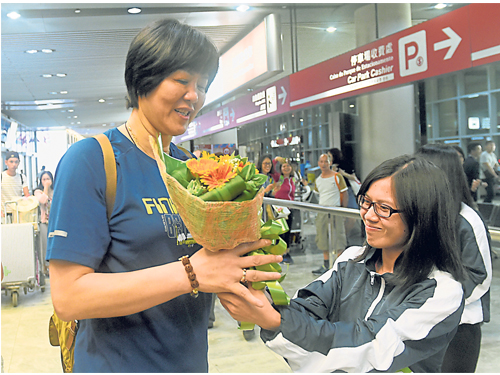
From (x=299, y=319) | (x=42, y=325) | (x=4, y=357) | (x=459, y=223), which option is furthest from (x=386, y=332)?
(x=42, y=325)

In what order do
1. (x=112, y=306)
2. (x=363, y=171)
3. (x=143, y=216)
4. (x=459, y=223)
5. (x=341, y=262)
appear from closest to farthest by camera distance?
(x=112, y=306), (x=143, y=216), (x=341, y=262), (x=459, y=223), (x=363, y=171)

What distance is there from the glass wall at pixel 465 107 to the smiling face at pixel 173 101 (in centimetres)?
386

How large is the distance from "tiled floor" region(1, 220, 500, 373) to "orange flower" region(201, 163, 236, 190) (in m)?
2.22

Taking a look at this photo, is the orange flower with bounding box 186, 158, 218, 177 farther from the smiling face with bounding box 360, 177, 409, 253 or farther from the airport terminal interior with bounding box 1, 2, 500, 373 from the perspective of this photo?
the airport terminal interior with bounding box 1, 2, 500, 373

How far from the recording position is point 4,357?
3643 millimetres

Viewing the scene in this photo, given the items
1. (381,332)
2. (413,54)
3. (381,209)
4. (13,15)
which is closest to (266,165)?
(413,54)

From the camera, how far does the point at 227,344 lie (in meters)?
3.70

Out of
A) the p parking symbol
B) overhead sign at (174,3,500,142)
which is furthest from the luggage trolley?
the p parking symbol

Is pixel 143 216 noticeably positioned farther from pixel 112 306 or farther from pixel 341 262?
pixel 341 262

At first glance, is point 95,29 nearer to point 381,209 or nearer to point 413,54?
point 413,54

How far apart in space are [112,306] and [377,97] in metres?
5.88

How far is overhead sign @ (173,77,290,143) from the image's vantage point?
6.27m

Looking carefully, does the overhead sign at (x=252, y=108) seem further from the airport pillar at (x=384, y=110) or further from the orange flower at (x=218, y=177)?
the orange flower at (x=218, y=177)

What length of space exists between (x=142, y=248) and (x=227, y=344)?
2942 millimetres
